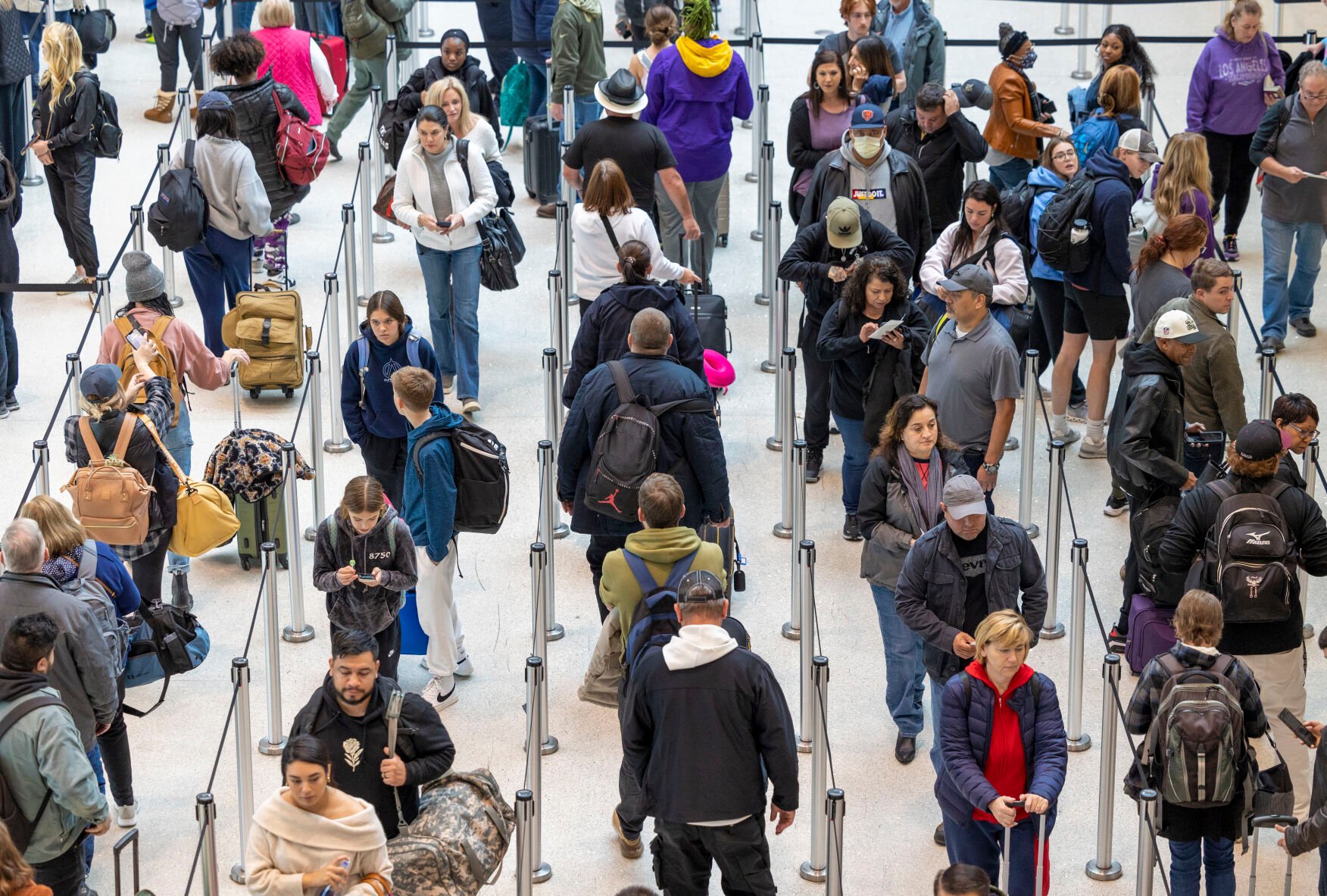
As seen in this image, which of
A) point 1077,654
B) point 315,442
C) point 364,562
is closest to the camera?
point 364,562

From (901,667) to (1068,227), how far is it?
122 inches

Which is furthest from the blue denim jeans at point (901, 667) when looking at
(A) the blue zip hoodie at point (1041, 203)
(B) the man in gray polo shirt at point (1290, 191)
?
(B) the man in gray polo shirt at point (1290, 191)

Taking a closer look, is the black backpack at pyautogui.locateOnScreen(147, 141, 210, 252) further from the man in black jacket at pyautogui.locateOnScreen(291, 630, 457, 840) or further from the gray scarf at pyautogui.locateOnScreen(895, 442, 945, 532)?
the man in black jacket at pyautogui.locateOnScreen(291, 630, 457, 840)

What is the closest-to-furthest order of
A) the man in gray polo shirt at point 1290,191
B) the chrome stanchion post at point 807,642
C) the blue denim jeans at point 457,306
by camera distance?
1. the chrome stanchion post at point 807,642
2. the blue denim jeans at point 457,306
3. the man in gray polo shirt at point 1290,191

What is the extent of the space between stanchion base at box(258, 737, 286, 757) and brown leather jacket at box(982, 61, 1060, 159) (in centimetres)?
612

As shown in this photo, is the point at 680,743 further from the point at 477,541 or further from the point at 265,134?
the point at 265,134

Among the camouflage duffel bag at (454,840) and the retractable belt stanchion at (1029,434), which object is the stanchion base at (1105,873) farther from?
the camouflage duffel bag at (454,840)

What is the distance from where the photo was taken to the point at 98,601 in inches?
331

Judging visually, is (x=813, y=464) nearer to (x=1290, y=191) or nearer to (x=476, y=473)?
(x=476, y=473)

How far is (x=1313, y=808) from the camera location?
7.84 metres

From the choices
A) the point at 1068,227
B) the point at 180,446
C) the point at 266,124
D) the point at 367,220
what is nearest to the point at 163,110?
the point at 367,220

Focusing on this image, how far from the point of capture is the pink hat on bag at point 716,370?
11562 millimetres

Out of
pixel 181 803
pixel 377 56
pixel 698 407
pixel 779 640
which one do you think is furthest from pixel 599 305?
pixel 377 56

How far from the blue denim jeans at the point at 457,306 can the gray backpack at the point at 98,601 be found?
3866 millimetres
